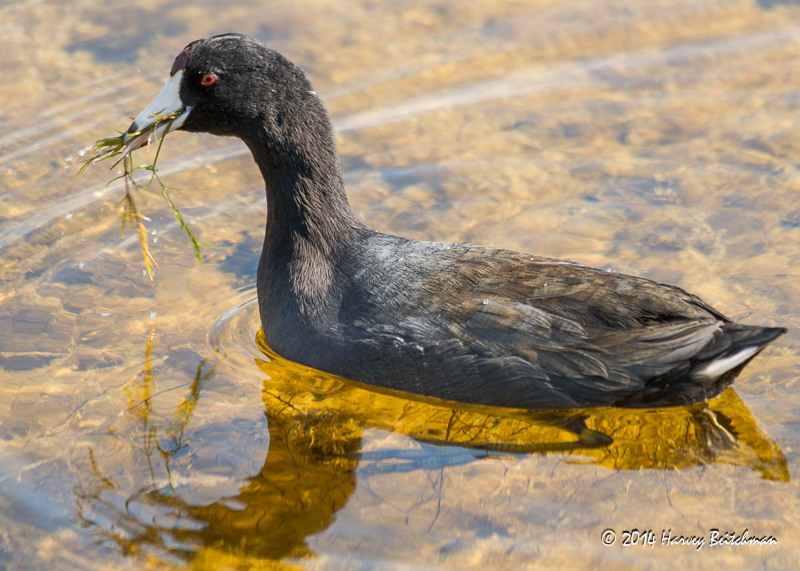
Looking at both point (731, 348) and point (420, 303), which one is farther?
point (420, 303)

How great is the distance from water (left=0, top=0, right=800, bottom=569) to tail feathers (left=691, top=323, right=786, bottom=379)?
1.44ft

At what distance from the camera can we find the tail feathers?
359cm

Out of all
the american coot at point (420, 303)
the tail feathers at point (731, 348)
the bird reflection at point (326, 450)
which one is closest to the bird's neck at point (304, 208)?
the american coot at point (420, 303)

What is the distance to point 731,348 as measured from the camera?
361 centimetres

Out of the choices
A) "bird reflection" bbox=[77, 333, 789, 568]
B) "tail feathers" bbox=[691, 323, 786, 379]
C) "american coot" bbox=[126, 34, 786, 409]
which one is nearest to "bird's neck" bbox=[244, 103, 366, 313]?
"american coot" bbox=[126, 34, 786, 409]

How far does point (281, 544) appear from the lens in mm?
3404

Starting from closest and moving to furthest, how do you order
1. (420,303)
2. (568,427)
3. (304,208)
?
1. (420,303)
2. (568,427)
3. (304,208)

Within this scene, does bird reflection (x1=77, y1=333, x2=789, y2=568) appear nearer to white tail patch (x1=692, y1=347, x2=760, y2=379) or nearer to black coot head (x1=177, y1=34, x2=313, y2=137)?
white tail patch (x1=692, y1=347, x2=760, y2=379)

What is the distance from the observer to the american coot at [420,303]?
363 cm

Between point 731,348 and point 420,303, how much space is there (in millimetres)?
1333

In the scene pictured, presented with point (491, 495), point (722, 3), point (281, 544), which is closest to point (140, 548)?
point (281, 544)

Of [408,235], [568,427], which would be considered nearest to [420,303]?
[568,427]

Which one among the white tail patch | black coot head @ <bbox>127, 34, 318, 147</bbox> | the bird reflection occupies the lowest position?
the bird reflection

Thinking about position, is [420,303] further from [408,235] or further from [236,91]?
[408,235]
